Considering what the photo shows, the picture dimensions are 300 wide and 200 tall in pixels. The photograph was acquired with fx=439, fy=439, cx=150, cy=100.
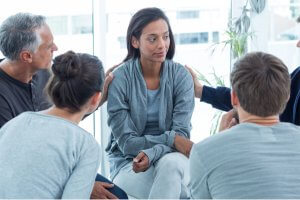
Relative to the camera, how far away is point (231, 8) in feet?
9.97

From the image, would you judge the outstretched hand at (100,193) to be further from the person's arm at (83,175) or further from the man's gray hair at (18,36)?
the man's gray hair at (18,36)

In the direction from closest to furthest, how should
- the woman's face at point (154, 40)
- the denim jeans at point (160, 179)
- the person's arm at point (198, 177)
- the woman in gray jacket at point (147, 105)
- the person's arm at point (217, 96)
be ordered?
the person's arm at point (198, 177) < the denim jeans at point (160, 179) < the woman in gray jacket at point (147, 105) < the woman's face at point (154, 40) < the person's arm at point (217, 96)

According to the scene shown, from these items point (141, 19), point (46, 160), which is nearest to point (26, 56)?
point (141, 19)

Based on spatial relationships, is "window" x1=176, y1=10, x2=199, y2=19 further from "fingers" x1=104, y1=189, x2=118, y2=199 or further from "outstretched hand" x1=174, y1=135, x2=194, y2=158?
"fingers" x1=104, y1=189, x2=118, y2=199

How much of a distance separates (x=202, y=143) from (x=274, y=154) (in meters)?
0.22

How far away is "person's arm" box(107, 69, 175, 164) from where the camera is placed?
2.22 meters

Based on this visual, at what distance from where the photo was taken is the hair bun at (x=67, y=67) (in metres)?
1.60

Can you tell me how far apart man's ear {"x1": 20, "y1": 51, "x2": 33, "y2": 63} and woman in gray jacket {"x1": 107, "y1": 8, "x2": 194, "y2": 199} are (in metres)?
0.46

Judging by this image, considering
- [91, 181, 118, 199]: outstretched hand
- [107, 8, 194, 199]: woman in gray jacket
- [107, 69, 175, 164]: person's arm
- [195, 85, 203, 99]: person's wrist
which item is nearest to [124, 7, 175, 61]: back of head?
[107, 8, 194, 199]: woman in gray jacket

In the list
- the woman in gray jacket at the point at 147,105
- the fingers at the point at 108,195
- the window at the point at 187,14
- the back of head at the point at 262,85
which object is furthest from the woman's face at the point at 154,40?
the back of head at the point at 262,85

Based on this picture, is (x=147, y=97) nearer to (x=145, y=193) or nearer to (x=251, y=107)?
(x=145, y=193)

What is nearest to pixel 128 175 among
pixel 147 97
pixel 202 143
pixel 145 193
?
pixel 145 193

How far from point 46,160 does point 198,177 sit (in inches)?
20.1

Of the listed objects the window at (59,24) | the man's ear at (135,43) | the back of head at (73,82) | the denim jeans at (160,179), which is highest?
the window at (59,24)
